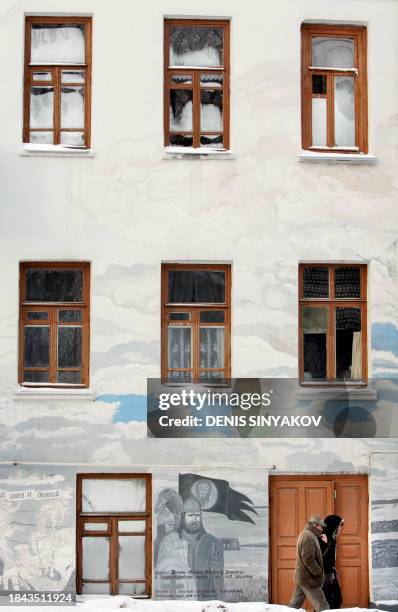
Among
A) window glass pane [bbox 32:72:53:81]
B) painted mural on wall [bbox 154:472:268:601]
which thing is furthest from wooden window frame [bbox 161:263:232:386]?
window glass pane [bbox 32:72:53:81]

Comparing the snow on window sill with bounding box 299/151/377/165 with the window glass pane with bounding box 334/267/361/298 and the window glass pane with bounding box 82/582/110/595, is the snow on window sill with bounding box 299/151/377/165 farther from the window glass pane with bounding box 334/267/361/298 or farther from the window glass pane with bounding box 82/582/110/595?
the window glass pane with bounding box 82/582/110/595

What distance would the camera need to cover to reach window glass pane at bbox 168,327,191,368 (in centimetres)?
1587

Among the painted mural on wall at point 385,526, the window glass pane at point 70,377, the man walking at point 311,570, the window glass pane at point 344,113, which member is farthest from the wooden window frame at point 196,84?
the man walking at point 311,570

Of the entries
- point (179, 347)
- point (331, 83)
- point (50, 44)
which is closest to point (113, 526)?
point (179, 347)

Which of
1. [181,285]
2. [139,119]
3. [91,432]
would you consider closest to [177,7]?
[139,119]

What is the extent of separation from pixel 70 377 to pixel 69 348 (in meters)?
0.43

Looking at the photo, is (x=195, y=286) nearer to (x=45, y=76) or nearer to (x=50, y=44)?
(x=45, y=76)

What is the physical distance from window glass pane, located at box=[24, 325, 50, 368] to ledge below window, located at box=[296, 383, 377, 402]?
374 cm

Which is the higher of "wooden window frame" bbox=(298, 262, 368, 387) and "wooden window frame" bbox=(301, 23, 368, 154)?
"wooden window frame" bbox=(301, 23, 368, 154)

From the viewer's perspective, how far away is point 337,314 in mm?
16047

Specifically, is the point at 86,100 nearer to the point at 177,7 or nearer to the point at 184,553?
the point at 177,7

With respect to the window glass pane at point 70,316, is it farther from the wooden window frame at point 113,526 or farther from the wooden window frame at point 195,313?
the wooden window frame at point 113,526

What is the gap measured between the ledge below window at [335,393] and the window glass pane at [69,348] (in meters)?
3.27

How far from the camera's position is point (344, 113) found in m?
16.3
